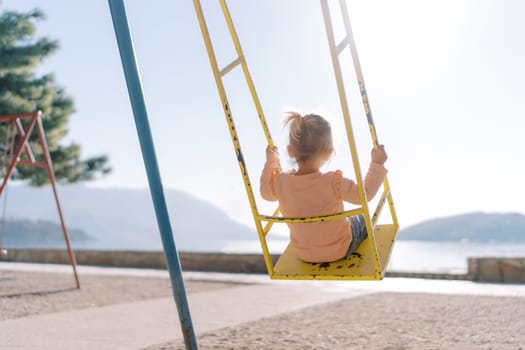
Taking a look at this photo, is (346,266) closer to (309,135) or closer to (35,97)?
(309,135)

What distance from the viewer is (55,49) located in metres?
13.2

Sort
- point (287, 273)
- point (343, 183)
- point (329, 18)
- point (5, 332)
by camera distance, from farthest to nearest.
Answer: point (5, 332)
point (287, 273)
point (343, 183)
point (329, 18)

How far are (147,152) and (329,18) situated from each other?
1.26m

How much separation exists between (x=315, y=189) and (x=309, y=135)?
29 centimetres

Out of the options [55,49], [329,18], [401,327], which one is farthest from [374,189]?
[55,49]

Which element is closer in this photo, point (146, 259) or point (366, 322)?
point (366, 322)

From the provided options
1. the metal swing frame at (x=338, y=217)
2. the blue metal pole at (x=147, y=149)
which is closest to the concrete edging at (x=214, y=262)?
the blue metal pole at (x=147, y=149)

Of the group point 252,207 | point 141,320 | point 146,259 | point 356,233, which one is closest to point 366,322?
point 141,320

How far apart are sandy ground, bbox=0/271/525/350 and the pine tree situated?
534cm

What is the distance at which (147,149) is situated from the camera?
3332mm

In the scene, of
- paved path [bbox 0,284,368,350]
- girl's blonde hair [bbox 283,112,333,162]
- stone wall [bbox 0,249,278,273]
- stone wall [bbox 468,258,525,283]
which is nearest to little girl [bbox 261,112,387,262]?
girl's blonde hair [bbox 283,112,333,162]

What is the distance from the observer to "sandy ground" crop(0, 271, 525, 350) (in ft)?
15.0

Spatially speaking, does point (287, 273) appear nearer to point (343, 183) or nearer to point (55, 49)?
point (343, 183)

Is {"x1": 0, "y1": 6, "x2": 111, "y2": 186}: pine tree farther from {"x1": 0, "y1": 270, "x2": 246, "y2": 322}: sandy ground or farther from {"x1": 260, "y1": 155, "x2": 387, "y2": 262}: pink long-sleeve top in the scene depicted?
{"x1": 260, "y1": 155, "x2": 387, "y2": 262}: pink long-sleeve top
